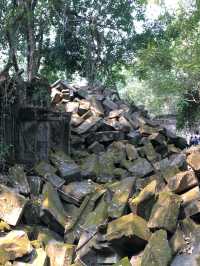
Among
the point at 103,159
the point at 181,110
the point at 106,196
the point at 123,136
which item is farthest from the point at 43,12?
the point at 181,110

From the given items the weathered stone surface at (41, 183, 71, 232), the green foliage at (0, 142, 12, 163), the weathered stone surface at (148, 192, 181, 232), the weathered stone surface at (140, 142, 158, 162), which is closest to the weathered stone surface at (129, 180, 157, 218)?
the weathered stone surface at (148, 192, 181, 232)

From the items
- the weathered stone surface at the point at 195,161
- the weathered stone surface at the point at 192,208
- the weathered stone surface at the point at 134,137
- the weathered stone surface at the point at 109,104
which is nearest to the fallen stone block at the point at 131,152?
the weathered stone surface at the point at 134,137

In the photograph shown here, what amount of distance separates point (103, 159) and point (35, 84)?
2264mm

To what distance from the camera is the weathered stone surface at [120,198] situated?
6.08 m

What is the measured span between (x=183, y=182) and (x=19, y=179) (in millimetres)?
3001

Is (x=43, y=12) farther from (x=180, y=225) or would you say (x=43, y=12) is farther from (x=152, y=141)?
(x=180, y=225)

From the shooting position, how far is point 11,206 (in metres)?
6.53

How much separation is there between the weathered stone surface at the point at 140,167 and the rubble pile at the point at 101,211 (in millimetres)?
21

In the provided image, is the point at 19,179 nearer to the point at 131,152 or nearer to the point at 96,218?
the point at 96,218

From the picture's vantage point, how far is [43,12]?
39.8 ft

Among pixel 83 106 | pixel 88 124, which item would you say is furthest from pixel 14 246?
pixel 83 106

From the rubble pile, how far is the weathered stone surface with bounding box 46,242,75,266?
0.05 feet

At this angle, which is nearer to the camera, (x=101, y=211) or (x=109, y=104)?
(x=101, y=211)

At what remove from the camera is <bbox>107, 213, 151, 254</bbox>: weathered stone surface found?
539 cm
